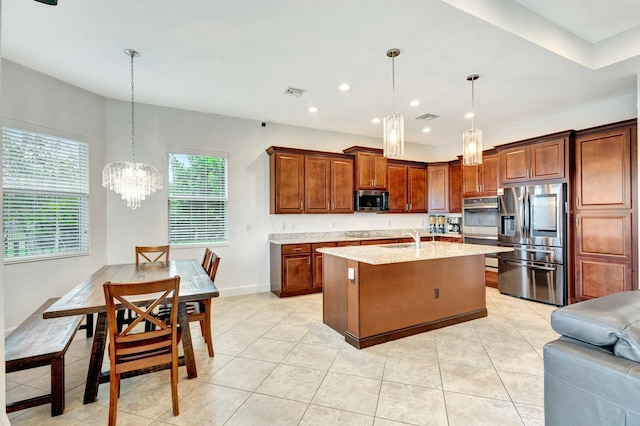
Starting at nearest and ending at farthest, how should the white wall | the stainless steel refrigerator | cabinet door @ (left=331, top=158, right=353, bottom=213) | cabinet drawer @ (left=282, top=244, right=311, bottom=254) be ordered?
the white wall < the stainless steel refrigerator < cabinet drawer @ (left=282, top=244, right=311, bottom=254) < cabinet door @ (left=331, top=158, right=353, bottom=213)

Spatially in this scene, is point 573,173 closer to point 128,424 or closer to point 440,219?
point 440,219

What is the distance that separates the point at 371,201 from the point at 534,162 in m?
2.64

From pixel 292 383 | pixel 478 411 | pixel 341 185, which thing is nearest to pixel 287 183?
pixel 341 185

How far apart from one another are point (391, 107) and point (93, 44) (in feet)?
11.9

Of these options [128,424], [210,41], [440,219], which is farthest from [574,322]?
[440,219]

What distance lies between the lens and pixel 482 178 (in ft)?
17.8

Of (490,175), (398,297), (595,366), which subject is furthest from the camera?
(490,175)

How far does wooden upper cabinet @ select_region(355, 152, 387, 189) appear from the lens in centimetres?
563

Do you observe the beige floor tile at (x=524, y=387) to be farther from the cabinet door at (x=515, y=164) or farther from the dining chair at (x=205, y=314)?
the cabinet door at (x=515, y=164)

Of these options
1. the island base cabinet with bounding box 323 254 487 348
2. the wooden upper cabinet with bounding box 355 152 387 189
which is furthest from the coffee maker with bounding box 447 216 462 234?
the island base cabinet with bounding box 323 254 487 348

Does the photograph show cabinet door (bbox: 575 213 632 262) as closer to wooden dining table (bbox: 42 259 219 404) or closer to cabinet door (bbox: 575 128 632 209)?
cabinet door (bbox: 575 128 632 209)

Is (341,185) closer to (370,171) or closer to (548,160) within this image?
(370,171)

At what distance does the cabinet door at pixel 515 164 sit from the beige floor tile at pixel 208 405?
4.87 meters

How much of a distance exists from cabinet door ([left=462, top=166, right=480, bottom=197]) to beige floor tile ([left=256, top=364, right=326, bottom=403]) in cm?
446
